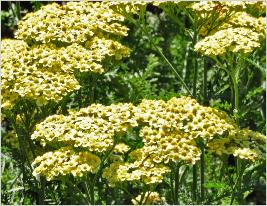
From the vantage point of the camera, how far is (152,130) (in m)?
3.48

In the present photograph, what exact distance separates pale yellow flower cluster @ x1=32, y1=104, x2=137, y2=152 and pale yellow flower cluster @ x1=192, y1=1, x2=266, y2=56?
610mm

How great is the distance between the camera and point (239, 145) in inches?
146

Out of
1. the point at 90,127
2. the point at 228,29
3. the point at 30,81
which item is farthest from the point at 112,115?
the point at 228,29

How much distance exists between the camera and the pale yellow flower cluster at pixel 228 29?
149 inches

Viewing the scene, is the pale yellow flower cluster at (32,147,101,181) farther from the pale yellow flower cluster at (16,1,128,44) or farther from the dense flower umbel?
the pale yellow flower cluster at (16,1,128,44)

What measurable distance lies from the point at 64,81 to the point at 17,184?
127 cm

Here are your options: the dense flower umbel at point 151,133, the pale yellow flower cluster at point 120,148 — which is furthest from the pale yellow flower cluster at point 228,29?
the pale yellow flower cluster at point 120,148

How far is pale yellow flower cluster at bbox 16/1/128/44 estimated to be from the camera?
409cm

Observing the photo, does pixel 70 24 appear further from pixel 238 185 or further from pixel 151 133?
pixel 238 185

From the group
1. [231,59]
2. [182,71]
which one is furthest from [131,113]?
[182,71]

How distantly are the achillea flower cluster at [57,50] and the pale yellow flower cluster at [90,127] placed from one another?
0.18 meters

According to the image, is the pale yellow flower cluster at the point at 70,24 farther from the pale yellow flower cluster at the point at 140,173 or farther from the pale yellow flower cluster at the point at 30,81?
the pale yellow flower cluster at the point at 140,173

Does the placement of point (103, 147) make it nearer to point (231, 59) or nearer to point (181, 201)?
point (231, 59)

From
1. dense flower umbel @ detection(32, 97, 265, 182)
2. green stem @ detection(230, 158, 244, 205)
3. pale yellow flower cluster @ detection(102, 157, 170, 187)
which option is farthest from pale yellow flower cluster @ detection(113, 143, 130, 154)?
green stem @ detection(230, 158, 244, 205)
